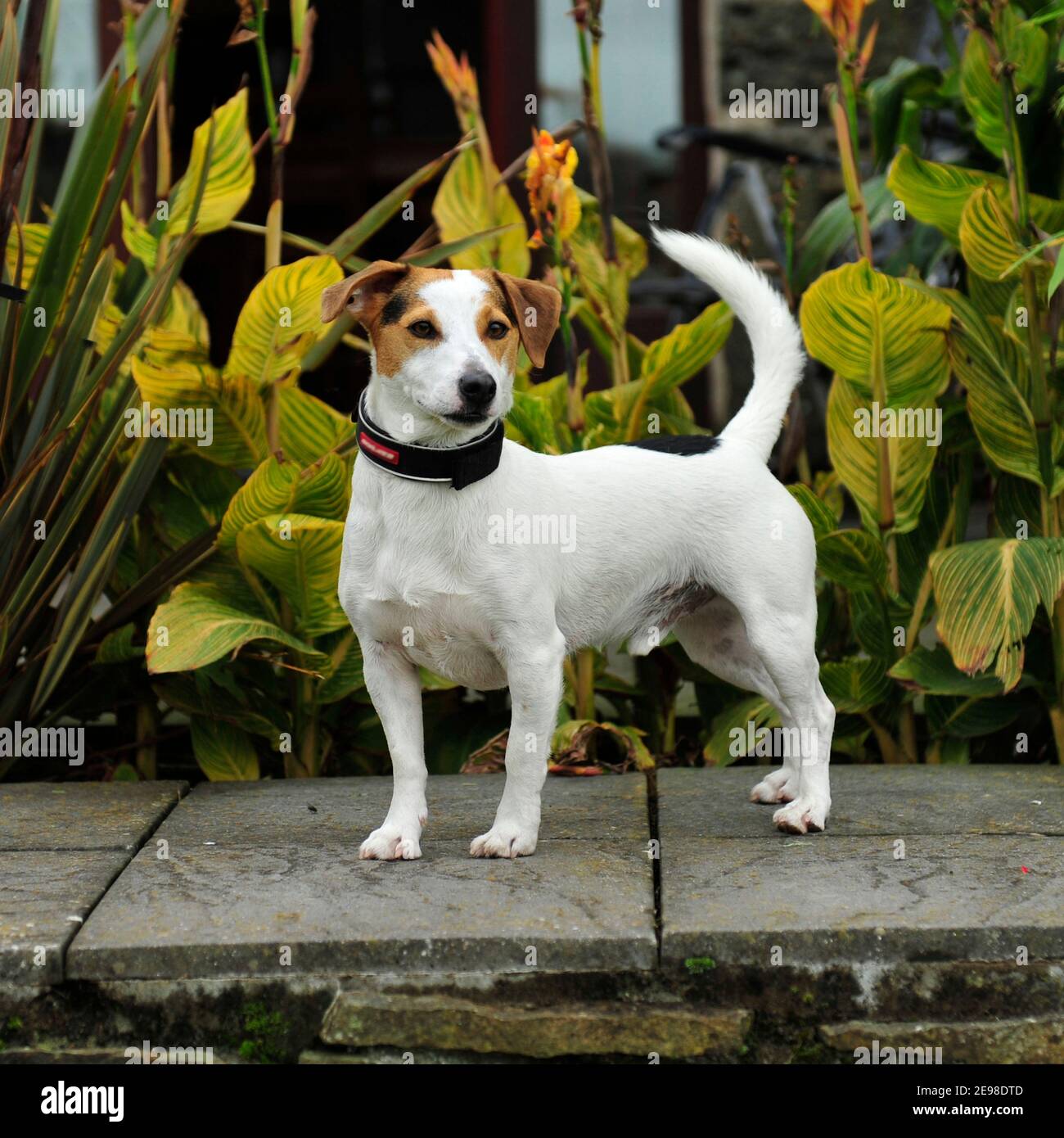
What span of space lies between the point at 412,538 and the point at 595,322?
1.48m

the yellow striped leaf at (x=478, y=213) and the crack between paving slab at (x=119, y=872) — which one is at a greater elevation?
the yellow striped leaf at (x=478, y=213)

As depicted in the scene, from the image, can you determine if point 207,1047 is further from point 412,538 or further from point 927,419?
point 927,419

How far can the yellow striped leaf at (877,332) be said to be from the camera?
357 cm

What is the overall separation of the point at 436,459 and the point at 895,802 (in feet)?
4.31

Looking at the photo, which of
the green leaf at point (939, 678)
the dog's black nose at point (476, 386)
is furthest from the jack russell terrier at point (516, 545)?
the green leaf at point (939, 678)

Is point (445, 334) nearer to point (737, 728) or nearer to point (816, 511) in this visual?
point (816, 511)

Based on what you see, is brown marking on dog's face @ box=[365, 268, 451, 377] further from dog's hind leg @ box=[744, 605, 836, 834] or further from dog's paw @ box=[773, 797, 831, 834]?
dog's paw @ box=[773, 797, 831, 834]

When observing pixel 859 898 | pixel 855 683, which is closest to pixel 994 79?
pixel 855 683

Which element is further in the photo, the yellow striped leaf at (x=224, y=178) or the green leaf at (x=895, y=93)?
the green leaf at (x=895, y=93)

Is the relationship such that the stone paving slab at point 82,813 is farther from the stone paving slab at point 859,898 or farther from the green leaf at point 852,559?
the green leaf at point 852,559

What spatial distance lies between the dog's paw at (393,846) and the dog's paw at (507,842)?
0.38ft

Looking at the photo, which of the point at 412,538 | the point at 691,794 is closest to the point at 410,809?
the point at 412,538

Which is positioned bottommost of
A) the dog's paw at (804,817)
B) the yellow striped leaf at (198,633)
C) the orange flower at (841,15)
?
the dog's paw at (804,817)

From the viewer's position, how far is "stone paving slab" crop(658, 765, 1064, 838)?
3.06 metres
